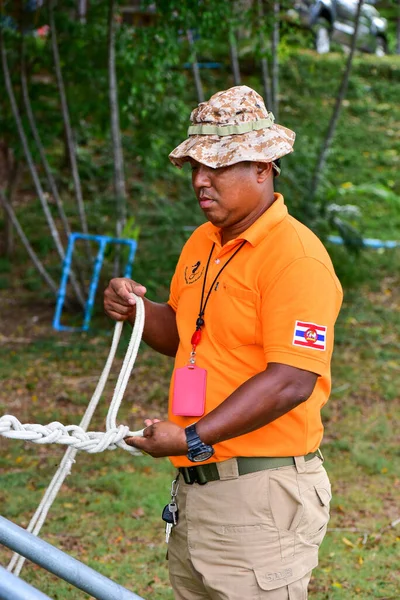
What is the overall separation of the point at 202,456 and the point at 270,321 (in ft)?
1.35

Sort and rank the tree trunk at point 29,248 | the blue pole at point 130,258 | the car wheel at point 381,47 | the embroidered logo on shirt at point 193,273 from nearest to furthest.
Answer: the embroidered logo on shirt at point 193,273, the blue pole at point 130,258, the tree trunk at point 29,248, the car wheel at point 381,47

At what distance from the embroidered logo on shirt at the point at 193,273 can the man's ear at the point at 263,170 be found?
34cm

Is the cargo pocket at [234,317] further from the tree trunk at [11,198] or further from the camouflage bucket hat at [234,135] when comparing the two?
the tree trunk at [11,198]

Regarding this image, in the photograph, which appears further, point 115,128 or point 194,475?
point 115,128

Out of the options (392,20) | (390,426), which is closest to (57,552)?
(390,426)

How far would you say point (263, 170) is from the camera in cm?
256

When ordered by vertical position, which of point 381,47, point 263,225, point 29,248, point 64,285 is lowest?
point 381,47

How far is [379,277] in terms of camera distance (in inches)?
377

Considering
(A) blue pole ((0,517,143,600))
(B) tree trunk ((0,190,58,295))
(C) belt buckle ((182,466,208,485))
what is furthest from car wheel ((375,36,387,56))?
(A) blue pole ((0,517,143,600))

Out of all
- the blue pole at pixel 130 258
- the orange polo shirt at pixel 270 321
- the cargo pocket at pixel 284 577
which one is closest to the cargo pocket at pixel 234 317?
the orange polo shirt at pixel 270 321

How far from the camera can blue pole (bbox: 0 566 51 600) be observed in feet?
4.45

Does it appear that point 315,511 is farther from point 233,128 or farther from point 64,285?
point 64,285

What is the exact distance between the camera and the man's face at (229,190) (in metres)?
2.53

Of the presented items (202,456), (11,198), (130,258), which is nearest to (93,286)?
(130,258)
